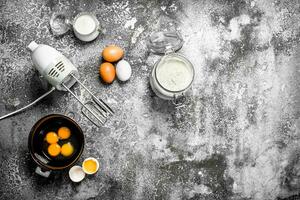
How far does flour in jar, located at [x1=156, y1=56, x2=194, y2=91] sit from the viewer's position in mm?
1338

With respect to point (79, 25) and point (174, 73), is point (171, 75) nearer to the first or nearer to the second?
point (174, 73)

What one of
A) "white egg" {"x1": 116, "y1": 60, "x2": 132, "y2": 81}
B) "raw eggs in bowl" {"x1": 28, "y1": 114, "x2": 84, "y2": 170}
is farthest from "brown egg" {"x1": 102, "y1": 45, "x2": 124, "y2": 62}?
"raw eggs in bowl" {"x1": 28, "y1": 114, "x2": 84, "y2": 170}

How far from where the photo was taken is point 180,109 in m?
1.41

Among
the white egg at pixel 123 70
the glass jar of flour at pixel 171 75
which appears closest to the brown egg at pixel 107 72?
the white egg at pixel 123 70

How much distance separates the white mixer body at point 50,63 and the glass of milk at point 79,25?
0.11m

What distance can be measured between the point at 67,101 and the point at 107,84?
14cm

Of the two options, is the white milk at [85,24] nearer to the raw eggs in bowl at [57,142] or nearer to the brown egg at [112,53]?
the brown egg at [112,53]

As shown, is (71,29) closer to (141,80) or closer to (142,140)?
(141,80)

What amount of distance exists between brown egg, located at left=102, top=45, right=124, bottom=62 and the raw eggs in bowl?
0.24 metres

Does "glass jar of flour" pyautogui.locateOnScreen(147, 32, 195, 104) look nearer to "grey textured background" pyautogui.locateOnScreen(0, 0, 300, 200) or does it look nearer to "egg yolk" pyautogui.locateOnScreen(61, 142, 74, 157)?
"grey textured background" pyautogui.locateOnScreen(0, 0, 300, 200)

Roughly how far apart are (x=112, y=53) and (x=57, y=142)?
332 mm

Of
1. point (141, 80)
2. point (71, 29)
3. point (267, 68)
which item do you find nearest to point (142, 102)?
point (141, 80)

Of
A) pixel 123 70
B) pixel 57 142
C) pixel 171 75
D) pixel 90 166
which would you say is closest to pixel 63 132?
pixel 57 142

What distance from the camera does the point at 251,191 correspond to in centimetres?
144
